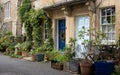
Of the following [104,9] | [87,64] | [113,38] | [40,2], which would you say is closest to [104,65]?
[87,64]

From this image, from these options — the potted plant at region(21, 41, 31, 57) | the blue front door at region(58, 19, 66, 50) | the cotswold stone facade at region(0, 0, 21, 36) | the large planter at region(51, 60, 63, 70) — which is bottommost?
the large planter at region(51, 60, 63, 70)

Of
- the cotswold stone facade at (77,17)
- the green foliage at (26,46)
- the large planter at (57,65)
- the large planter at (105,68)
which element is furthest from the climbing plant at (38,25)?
the large planter at (105,68)

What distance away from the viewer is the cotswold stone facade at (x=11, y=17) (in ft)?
99.0

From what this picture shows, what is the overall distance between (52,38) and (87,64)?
327 inches

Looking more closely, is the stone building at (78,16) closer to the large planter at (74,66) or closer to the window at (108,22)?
the window at (108,22)

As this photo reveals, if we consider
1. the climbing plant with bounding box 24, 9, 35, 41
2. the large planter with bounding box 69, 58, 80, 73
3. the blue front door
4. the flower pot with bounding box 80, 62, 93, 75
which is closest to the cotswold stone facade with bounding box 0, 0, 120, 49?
the blue front door

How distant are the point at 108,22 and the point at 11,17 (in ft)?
59.8

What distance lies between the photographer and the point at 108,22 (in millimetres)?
15227

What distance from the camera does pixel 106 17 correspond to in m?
15.4

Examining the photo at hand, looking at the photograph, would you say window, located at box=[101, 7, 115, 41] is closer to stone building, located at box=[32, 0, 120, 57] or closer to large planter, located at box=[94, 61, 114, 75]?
stone building, located at box=[32, 0, 120, 57]

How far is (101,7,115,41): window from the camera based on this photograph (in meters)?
14.9

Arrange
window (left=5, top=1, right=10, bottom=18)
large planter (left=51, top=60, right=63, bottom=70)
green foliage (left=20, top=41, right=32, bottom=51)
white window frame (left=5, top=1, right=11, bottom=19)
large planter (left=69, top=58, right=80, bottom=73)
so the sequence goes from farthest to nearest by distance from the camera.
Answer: window (left=5, top=1, right=10, bottom=18) < white window frame (left=5, top=1, right=11, bottom=19) < green foliage (left=20, top=41, right=32, bottom=51) < large planter (left=51, top=60, right=63, bottom=70) < large planter (left=69, top=58, right=80, bottom=73)

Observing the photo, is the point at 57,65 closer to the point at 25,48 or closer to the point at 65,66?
the point at 65,66

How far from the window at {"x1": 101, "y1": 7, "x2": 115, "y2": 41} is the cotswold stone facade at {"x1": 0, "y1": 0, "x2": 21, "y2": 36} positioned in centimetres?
1517
